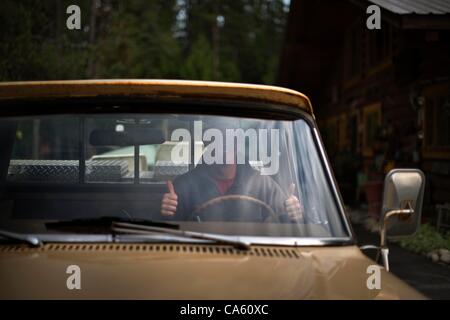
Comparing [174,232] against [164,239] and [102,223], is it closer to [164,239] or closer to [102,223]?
[164,239]

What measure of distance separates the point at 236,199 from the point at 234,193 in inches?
1.3

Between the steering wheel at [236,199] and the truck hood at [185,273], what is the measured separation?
25 cm

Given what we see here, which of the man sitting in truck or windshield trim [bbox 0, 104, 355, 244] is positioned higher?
windshield trim [bbox 0, 104, 355, 244]

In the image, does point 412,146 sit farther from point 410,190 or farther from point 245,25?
point 245,25

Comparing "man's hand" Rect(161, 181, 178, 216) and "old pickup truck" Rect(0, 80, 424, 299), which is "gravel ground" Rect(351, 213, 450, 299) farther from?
"man's hand" Rect(161, 181, 178, 216)

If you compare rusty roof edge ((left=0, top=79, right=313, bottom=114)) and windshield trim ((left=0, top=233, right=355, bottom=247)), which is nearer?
windshield trim ((left=0, top=233, right=355, bottom=247))

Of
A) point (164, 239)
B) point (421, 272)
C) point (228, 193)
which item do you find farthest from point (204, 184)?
point (421, 272)

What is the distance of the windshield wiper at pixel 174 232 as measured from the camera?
2312 mm

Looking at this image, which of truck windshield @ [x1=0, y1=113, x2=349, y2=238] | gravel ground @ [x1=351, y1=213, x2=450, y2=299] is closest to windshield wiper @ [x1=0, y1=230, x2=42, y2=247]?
truck windshield @ [x1=0, y1=113, x2=349, y2=238]

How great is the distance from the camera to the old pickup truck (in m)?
2.06

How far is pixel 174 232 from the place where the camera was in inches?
93.1

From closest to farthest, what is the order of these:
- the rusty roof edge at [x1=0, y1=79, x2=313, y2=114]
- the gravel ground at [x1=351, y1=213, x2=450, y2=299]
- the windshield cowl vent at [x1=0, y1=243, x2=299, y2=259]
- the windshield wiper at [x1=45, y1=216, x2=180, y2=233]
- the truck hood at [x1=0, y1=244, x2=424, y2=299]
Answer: the truck hood at [x1=0, y1=244, x2=424, y2=299] < the windshield cowl vent at [x1=0, y1=243, x2=299, y2=259] < the windshield wiper at [x1=45, y1=216, x2=180, y2=233] < the rusty roof edge at [x1=0, y1=79, x2=313, y2=114] < the gravel ground at [x1=351, y1=213, x2=450, y2=299]

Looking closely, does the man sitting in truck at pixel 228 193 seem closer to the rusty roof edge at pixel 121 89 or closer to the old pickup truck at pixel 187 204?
the old pickup truck at pixel 187 204

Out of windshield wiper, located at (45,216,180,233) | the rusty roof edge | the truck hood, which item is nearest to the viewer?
the truck hood
